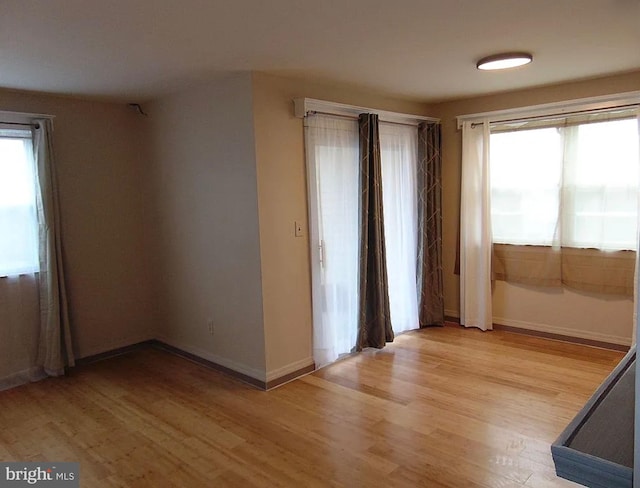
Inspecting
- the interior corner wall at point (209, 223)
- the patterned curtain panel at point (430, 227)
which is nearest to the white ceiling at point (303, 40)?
the interior corner wall at point (209, 223)

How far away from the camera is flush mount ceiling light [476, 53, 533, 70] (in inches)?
124

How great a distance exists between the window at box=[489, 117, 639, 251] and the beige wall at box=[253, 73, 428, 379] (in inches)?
79.2

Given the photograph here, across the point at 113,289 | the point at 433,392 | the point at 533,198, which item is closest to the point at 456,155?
the point at 533,198

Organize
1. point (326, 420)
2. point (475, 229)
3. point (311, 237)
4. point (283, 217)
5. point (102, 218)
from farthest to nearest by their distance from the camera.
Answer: point (475, 229) → point (102, 218) → point (311, 237) → point (283, 217) → point (326, 420)

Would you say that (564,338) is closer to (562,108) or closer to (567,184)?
(567,184)

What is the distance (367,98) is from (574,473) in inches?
152

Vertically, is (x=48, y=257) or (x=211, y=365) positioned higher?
(x=48, y=257)

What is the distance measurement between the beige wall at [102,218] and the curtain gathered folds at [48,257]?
0.16 m

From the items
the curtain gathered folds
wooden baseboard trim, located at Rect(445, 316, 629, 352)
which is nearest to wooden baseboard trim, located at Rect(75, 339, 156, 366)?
Result: the curtain gathered folds

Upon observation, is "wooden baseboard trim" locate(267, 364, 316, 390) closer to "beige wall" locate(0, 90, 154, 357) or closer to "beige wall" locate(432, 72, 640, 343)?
"beige wall" locate(0, 90, 154, 357)

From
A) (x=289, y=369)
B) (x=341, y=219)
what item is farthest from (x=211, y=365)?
(x=341, y=219)

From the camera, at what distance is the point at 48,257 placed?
3.94 meters

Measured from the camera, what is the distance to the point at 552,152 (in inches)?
172

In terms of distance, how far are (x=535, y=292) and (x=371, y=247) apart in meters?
1.76
